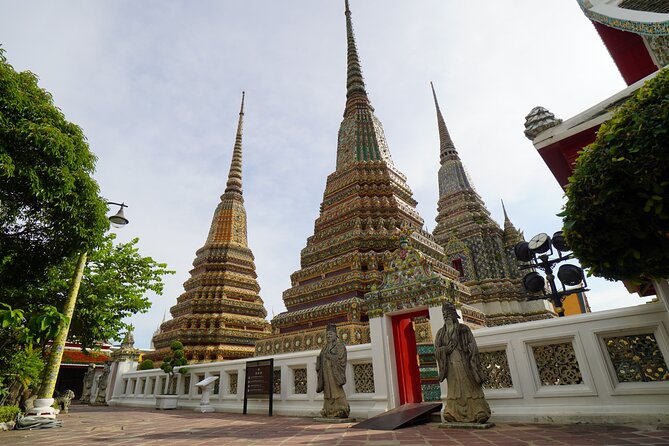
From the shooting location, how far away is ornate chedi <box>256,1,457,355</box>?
10875 millimetres

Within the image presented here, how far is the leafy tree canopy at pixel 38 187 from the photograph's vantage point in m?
5.97

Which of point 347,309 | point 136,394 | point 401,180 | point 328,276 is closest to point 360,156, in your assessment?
point 401,180

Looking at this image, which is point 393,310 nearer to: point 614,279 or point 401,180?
point 614,279

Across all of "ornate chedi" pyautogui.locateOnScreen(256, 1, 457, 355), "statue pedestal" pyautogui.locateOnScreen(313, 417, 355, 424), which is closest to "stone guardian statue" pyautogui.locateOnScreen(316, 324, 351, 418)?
"statue pedestal" pyautogui.locateOnScreen(313, 417, 355, 424)

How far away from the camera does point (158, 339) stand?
62.9 ft

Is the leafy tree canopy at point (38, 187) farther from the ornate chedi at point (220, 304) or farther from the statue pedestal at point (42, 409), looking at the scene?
the ornate chedi at point (220, 304)

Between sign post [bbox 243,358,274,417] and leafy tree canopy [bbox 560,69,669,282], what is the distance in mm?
7453

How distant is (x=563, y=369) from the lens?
18.1 feet

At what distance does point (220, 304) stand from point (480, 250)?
50.4ft

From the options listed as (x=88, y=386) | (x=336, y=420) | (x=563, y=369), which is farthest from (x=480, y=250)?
(x=88, y=386)

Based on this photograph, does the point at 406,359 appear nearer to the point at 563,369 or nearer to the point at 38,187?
the point at 563,369

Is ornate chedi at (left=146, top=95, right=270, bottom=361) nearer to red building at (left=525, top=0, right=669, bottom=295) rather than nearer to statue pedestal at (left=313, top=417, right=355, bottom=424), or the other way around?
statue pedestal at (left=313, top=417, right=355, bottom=424)

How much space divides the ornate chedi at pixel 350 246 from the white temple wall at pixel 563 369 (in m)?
2.54

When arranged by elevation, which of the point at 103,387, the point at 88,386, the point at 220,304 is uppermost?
the point at 220,304
